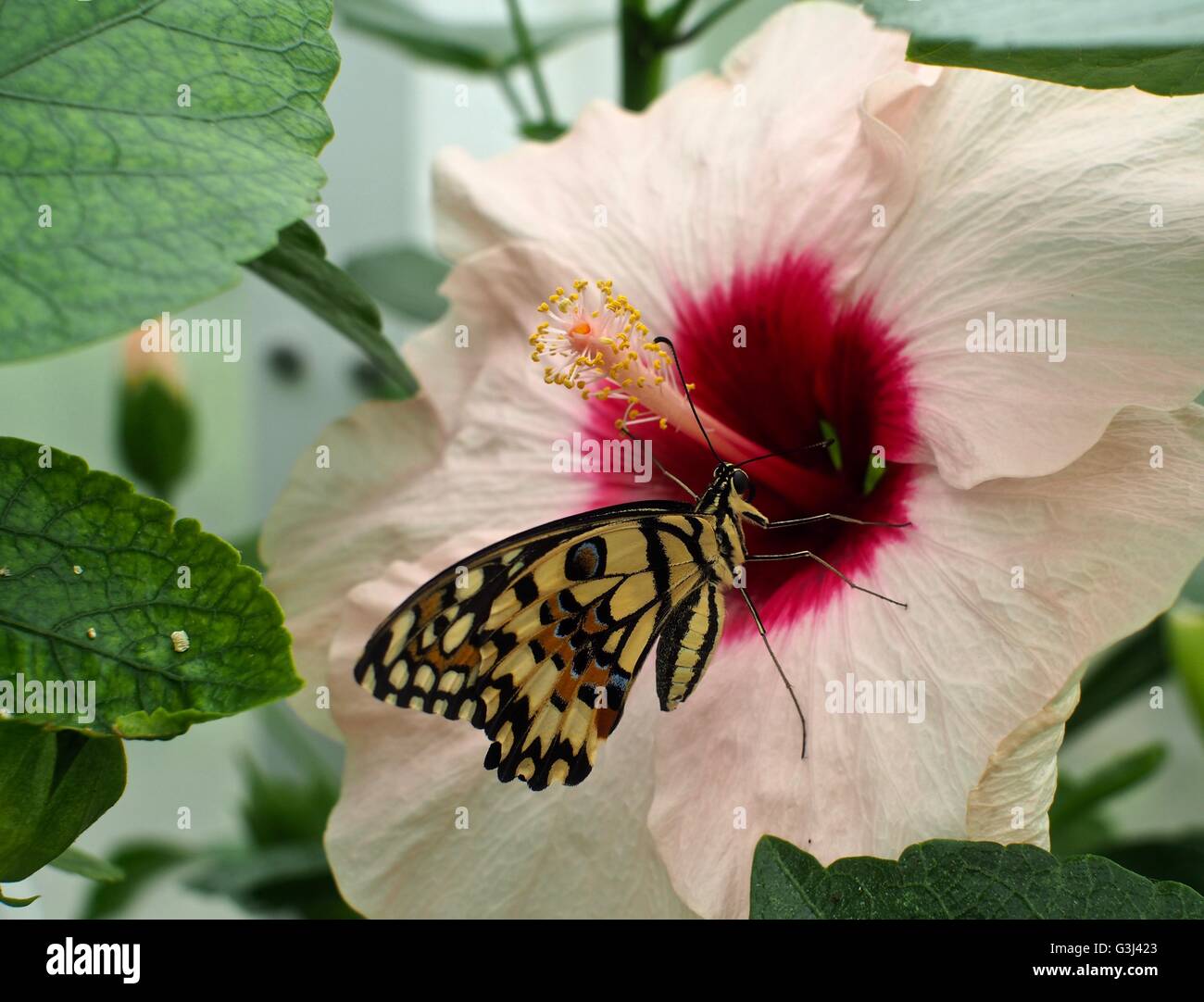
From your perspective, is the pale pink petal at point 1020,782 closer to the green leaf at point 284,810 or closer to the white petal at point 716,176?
the white petal at point 716,176

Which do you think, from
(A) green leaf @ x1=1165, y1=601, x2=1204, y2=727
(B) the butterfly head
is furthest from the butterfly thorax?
(A) green leaf @ x1=1165, y1=601, x2=1204, y2=727

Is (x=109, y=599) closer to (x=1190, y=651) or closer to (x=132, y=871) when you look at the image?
(x=1190, y=651)

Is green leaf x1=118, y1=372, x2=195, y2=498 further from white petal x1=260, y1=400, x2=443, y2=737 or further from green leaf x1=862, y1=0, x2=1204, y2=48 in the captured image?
green leaf x1=862, y1=0, x2=1204, y2=48

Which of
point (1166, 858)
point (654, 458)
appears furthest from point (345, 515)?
point (1166, 858)

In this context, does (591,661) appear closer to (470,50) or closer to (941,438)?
(941,438)

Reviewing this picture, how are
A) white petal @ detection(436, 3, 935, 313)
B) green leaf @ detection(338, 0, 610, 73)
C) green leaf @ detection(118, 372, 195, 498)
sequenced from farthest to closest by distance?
green leaf @ detection(118, 372, 195, 498) < green leaf @ detection(338, 0, 610, 73) < white petal @ detection(436, 3, 935, 313)

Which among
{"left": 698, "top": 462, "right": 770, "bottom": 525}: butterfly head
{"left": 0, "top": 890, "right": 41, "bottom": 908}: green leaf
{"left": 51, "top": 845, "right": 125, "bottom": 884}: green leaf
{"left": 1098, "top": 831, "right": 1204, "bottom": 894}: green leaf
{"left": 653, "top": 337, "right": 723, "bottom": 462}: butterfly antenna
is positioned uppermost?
{"left": 653, "top": 337, "right": 723, "bottom": 462}: butterfly antenna
